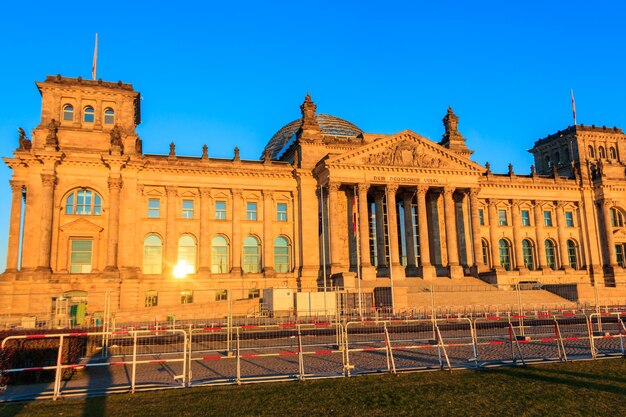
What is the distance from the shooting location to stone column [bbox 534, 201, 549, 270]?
67.6 metres

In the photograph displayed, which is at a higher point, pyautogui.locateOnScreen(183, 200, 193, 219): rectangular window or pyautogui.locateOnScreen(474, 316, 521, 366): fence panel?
pyautogui.locateOnScreen(183, 200, 193, 219): rectangular window

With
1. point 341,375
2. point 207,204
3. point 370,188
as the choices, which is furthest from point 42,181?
point 341,375

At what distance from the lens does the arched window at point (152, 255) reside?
174 ft

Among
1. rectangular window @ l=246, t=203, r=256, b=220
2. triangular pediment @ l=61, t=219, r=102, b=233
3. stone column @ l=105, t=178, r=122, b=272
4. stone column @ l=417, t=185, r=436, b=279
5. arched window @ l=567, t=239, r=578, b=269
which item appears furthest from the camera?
arched window @ l=567, t=239, r=578, b=269

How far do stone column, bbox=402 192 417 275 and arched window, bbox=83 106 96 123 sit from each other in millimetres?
34988

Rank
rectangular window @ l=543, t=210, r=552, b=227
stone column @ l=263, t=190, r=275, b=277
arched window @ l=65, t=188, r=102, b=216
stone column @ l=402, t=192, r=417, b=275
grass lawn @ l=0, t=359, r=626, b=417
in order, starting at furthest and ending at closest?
rectangular window @ l=543, t=210, r=552, b=227 → stone column @ l=402, t=192, r=417, b=275 → stone column @ l=263, t=190, r=275, b=277 → arched window @ l=65, t=188, r=102, b=216 → grass lawn @ l=0, t=359, r=626, b=417

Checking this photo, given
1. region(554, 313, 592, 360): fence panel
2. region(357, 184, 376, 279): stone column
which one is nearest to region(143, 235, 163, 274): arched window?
region(357, 184, 376, 279): stone column

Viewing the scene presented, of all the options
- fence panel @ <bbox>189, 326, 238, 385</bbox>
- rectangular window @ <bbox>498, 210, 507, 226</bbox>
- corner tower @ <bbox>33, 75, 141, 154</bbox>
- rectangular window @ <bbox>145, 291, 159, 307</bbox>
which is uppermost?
corner tower @ <bbox>33, 75, 141, 154</bbox>

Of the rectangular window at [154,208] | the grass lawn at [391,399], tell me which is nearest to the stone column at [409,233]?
the rectangular window at [154,208]

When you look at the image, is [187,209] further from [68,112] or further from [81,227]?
[68,112]

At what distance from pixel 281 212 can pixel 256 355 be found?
138ft

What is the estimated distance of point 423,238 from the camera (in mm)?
57219

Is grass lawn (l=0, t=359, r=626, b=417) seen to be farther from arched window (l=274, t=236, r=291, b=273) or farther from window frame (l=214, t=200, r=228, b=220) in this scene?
window frame (l=214, t=200, r=228, b=220)

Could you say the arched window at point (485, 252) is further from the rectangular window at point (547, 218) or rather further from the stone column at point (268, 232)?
the stone column at point (268, 232)
